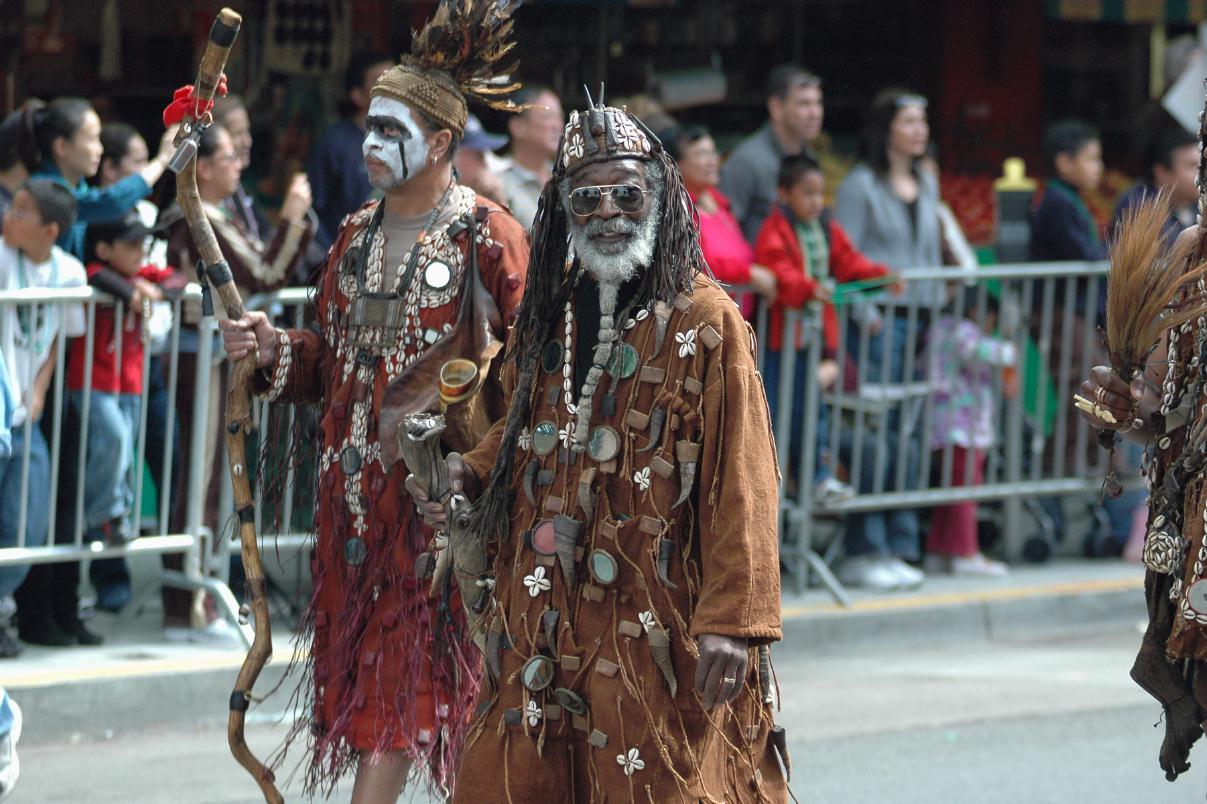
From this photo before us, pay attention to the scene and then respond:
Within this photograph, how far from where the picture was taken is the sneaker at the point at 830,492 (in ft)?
30.1

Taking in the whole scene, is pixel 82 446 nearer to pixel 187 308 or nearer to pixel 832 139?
pixel 187 308

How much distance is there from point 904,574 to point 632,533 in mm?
5340

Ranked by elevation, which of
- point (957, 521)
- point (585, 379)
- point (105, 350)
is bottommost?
point (957, 521)

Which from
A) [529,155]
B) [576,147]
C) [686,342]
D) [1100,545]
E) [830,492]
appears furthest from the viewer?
[1100,545]

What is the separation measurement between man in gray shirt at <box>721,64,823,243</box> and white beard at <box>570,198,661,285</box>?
507 centimetres

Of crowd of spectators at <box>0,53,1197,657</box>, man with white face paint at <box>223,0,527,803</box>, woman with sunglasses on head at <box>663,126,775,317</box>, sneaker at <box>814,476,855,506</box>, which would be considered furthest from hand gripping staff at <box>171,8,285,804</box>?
sneaker at <box>814,476,855,506</box>

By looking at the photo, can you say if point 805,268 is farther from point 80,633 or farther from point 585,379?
point 585,379

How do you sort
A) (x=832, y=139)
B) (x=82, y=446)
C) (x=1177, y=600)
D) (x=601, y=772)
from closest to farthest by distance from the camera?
(x=601, y=772) < (x=1177, y=600) < (x=82, y=446) < (x=832, y=139)

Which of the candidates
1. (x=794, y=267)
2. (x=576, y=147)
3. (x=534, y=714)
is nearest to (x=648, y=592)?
(x=534, y=714)

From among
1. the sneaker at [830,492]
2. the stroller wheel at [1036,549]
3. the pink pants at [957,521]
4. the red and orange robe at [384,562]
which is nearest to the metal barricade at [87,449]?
the red and orange robe at [384,562]

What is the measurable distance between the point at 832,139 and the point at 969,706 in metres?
6.10

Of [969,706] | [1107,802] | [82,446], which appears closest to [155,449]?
[82,446]

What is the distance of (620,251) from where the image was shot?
447cm

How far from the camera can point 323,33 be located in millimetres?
11383
